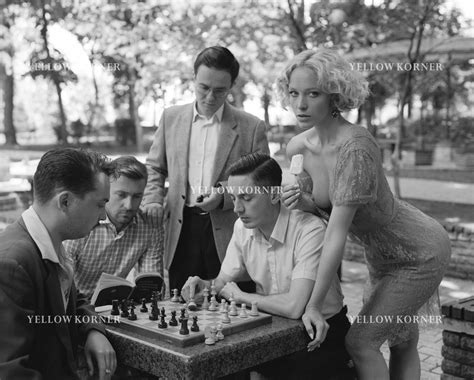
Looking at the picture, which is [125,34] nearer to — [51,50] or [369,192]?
[51,50]

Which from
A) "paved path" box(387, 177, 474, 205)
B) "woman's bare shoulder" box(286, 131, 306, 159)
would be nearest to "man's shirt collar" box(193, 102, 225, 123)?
"woman's bare shoulder" box(286, 131, 306, 159)

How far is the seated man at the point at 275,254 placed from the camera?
262 cm

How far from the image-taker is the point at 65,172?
2.05 metres

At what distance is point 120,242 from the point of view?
3359mm

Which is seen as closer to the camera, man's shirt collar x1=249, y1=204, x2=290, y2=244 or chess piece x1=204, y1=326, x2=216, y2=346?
chess piece x1=204, y1=326, x2=216, y2=346

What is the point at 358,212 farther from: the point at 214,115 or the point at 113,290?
the point at 214,115

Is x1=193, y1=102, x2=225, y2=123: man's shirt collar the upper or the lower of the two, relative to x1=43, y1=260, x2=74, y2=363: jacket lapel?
upper

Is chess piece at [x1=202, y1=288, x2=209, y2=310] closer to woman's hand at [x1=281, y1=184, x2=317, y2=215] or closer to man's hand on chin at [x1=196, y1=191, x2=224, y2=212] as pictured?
woman's hand at [x1=281, y1=184, x2=317, y2=215]

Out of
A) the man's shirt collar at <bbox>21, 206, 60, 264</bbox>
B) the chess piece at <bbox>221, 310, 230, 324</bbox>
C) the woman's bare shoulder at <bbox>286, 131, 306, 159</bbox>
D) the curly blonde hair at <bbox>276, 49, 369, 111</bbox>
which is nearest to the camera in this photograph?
the man's shirt collar at <bbox>21, 206, 60, 264</bbox>

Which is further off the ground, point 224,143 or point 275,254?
point 224,143

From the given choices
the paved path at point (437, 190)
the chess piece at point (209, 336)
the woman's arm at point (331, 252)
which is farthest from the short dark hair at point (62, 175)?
the paved path at point (437, 190)

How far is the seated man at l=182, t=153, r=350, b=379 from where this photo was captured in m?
2.62

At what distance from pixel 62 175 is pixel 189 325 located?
65cm

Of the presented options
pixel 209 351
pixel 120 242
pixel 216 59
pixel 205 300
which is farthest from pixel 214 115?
pixel 209 351
